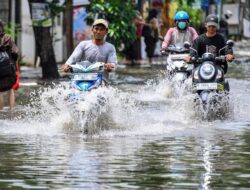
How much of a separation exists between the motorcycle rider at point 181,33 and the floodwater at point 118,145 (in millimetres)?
1835

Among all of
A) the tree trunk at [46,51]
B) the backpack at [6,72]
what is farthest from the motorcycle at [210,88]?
the tree trunk at [46,51]

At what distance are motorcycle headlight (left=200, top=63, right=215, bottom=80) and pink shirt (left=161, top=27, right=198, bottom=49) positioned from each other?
15.0 feet

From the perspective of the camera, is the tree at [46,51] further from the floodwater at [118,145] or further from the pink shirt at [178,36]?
the floodwater at [118,145]

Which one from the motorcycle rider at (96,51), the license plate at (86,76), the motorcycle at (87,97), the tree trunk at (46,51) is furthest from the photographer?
the tree trunk at (46,51)

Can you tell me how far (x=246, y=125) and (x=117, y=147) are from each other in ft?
11.7

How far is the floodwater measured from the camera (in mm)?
10266

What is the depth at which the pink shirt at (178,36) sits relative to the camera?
71.0 ft

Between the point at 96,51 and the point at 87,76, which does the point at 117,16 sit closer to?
the point at 96,51

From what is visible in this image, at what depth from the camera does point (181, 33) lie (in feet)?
71.6

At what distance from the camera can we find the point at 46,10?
27.2 meters

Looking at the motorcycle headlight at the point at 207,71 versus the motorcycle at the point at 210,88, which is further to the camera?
the motorcycle headlight at the point at 207,71

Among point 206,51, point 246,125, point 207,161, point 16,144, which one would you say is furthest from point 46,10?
point 207,161

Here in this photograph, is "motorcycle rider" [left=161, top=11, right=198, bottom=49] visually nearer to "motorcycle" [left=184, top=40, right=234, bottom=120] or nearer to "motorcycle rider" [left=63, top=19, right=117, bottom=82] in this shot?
"motorcycle" [left=184, top=40, right=234, bottom=120]

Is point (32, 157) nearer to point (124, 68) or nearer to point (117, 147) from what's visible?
point (117, 147)
